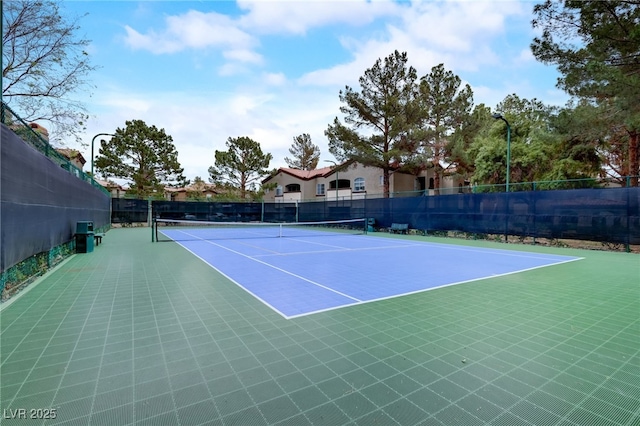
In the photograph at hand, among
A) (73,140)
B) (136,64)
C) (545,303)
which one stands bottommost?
(545,303)

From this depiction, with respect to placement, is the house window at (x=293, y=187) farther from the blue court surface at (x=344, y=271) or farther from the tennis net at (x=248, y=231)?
the blue court surface at (x=344, y=271)

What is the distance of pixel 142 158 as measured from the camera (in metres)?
32.2

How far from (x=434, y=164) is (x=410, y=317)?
932 inches

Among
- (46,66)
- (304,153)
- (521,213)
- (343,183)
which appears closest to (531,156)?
(521,213)

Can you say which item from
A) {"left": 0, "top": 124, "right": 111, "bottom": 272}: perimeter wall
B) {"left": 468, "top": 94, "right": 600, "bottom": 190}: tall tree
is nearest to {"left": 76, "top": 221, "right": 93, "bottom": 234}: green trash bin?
{"left": 0, "top": 124, "right": 111, "bottom": 272}: perimeter wall

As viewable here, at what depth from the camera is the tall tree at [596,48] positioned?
973 centimetres

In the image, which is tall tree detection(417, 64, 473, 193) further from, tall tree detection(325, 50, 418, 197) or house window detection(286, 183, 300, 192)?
house window detection(286, 183, 300, 192)

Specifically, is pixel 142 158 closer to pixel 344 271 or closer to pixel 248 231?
pixel 248 231

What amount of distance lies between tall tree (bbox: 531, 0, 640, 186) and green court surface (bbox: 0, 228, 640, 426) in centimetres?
813

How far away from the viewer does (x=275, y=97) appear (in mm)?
20438

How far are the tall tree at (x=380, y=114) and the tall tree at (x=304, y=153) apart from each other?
108 ft

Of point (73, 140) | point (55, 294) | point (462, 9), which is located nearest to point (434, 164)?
point (462, 9)

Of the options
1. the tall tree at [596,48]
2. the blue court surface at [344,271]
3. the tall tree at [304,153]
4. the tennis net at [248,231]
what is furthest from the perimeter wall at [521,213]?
the tall tree at [304,153]

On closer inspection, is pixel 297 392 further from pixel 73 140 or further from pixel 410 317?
pixel 73 140
